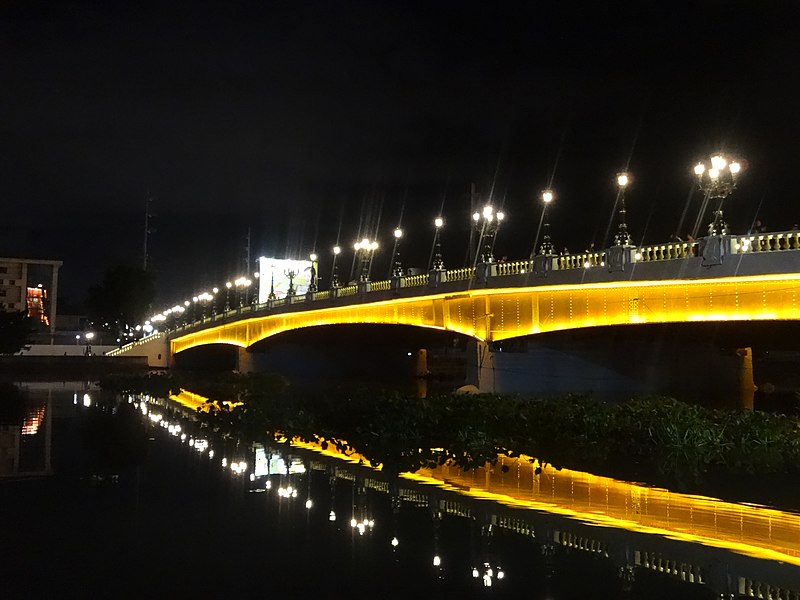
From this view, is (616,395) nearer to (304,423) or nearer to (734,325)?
(734,325)

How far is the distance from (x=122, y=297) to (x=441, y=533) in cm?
11396

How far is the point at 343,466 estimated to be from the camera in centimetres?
1652

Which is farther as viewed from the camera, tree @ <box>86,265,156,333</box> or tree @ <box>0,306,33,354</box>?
tree @ <box>86,265,156,333</box>

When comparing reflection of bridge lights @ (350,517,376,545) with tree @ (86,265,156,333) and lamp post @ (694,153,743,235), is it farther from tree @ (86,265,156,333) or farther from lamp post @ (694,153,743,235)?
tree @ (86,265,156,333)

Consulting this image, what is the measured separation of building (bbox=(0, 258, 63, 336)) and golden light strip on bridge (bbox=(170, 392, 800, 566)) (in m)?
96.7

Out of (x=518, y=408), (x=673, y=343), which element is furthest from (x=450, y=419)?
(x=673, y=343)

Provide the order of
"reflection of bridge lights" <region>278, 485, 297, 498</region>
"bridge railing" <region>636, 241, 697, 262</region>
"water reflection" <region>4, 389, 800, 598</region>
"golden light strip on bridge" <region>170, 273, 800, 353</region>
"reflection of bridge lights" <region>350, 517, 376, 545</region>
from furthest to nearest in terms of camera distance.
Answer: "bridge railing" <region>636, 241, 697, 262</region> → "golden light strip on bridge" <region>170, 273, 800, 353</region> → "reflection of bridge lights" <region>278, 485, 297, 498</region> → "reflection of bridge lights" <region>350, 517, 376, 545</region> → "water reflection" <region>4, 389, 800, 598</region>

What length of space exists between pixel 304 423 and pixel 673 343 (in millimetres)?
24850

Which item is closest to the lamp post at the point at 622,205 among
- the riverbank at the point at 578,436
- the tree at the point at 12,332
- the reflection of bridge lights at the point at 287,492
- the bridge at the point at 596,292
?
the bridge at the point at 596,292

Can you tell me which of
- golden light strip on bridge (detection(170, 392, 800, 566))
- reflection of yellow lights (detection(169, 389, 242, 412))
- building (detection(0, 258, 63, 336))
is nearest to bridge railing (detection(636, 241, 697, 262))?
golden light strip on bridge (detection(170, 392, 800, 566))

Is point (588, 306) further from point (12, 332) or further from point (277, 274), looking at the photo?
point (12, 332)

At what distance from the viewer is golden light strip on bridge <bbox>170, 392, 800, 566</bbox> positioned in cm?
1022

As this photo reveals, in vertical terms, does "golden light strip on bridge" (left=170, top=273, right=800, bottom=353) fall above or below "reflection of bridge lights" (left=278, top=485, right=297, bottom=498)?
above

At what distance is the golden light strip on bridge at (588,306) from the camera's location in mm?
27891
